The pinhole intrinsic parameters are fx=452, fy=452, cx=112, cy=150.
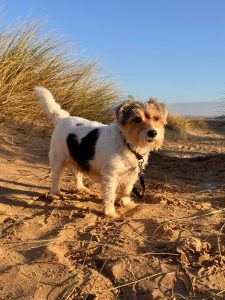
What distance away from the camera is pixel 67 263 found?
152 inches

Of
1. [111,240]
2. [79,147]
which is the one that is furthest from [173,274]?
[79,147]

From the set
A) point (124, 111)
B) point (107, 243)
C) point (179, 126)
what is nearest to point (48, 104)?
point (124, 111)

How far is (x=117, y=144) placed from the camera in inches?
202

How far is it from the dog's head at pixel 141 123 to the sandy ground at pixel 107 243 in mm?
844

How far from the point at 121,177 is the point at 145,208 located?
19.0 inches

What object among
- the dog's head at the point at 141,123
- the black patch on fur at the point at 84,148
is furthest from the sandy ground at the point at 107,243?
the dog's head at the point at 141,123

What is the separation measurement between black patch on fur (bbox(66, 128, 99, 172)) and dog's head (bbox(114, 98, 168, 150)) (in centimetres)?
44

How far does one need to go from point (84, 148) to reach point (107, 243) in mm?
1550

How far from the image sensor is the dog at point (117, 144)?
197 inches

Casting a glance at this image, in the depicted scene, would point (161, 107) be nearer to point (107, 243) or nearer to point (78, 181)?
point (78, 181)

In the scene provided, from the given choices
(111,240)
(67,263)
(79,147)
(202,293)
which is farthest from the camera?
(79,147)

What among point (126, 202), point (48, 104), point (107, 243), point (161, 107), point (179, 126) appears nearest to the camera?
point (107, 243)

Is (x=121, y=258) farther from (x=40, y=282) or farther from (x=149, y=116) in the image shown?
(x=149, y=116)

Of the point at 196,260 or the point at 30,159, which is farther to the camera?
the point at 30,159
